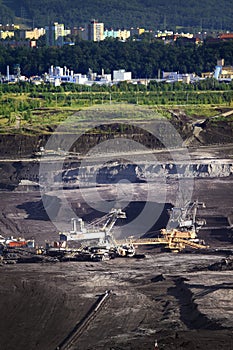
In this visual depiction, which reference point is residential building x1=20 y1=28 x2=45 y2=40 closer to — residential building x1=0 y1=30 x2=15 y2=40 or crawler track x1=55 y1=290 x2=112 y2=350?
residential building x1=0 y1=30 x2=15 y2=40

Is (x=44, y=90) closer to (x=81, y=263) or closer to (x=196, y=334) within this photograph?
(x=81, y=263)

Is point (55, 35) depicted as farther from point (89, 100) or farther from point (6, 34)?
point (89, 100)

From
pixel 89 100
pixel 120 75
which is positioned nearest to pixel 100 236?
pixel 89 100

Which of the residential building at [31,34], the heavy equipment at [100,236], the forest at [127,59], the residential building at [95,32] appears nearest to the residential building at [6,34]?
the residential building at [31,34]

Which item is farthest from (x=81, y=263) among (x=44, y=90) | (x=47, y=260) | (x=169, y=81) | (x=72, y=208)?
(x=169, y=81)

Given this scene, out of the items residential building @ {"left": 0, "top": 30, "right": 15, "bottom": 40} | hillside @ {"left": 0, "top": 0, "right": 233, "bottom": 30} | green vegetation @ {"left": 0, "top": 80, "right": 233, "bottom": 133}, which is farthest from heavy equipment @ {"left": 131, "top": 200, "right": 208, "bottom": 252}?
hillside @ {"left": 0, "top": 0, "right": 233, "bottom": 30}

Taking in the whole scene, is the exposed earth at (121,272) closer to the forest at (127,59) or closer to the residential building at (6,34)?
the forest at (127,59)
